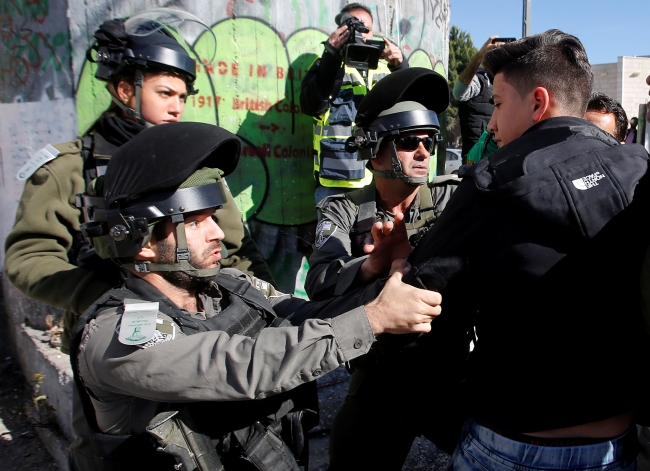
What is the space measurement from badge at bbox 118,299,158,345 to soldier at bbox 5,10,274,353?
0.63 m

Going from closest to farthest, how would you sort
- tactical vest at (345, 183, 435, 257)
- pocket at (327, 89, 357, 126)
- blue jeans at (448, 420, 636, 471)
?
Answer: blue jeans at (448, 420, 636, 471)
tactical vest at (345, 183, 435, 257)
pocket at (327, 89, 357, 126)

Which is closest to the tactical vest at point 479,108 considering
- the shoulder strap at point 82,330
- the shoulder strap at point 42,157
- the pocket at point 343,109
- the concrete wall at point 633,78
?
the pocket at point 343,109

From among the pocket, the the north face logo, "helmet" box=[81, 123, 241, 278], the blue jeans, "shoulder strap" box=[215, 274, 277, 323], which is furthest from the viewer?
the pocket

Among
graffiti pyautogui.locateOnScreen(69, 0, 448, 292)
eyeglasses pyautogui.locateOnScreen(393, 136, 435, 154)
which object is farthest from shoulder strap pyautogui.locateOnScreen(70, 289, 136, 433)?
graffiti pyautogui.locateOnScreen(69, 0, 448, 292)

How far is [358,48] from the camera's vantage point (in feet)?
12.0

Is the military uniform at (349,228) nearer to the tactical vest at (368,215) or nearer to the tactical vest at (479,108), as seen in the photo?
the tactical vest at (368,215)

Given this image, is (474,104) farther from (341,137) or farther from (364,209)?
(364,209)

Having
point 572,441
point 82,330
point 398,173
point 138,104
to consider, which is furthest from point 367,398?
point 138,104

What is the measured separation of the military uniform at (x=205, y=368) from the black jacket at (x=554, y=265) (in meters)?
0.41

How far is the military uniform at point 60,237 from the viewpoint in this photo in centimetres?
218

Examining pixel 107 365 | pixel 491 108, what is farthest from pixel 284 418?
pixel 491 108

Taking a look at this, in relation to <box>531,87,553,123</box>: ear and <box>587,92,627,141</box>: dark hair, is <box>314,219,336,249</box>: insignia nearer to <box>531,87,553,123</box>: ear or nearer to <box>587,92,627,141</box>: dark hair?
<box>531,87,553,123</box>: ear

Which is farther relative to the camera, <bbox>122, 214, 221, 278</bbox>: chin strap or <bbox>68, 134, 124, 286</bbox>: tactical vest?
<bbox>68, 134, 124, 286</bbox>: tactical vest

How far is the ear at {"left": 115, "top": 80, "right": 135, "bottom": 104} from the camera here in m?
2.68
